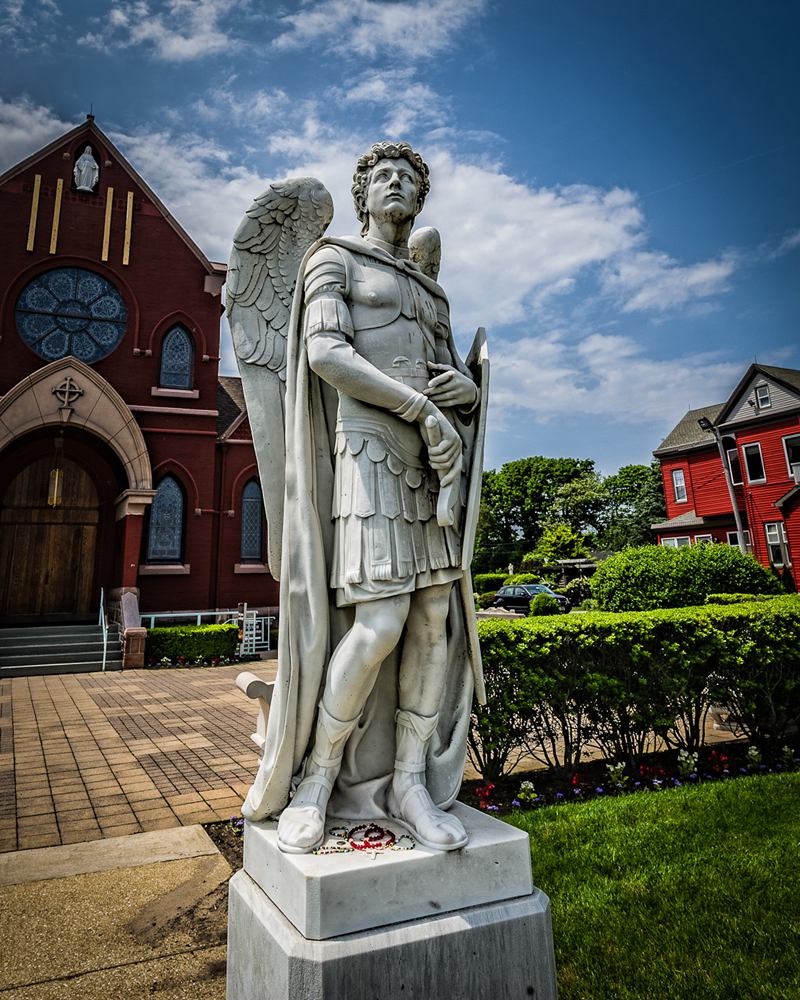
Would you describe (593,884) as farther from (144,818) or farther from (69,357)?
(69,357)

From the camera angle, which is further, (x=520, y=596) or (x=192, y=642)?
(x=520, y=596)

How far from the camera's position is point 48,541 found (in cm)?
1614

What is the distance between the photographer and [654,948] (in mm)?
2596

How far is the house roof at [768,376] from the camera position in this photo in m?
26.4

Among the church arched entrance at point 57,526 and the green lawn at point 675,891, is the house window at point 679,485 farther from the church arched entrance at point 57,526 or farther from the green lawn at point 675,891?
the green lawn at point 675,891

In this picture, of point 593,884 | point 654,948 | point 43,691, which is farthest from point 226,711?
point 654,948

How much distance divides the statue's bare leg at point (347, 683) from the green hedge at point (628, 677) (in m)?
2.72

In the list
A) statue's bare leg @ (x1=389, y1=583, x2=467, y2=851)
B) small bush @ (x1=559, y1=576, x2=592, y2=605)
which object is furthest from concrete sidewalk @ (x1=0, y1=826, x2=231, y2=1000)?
small bush @ (x1=559, y1=576, x2=592, y2=605)

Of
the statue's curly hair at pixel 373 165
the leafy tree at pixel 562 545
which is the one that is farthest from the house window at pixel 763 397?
the statue's curly hair at pixel 373 165

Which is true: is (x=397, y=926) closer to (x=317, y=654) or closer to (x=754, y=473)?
(x=317, y=654)

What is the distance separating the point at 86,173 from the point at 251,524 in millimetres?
10899

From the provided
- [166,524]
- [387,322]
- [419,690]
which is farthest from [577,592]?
[387,322]

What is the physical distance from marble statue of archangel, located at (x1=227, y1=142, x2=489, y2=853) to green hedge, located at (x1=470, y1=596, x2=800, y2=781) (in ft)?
8.42

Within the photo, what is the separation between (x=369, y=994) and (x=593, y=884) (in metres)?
1.93
